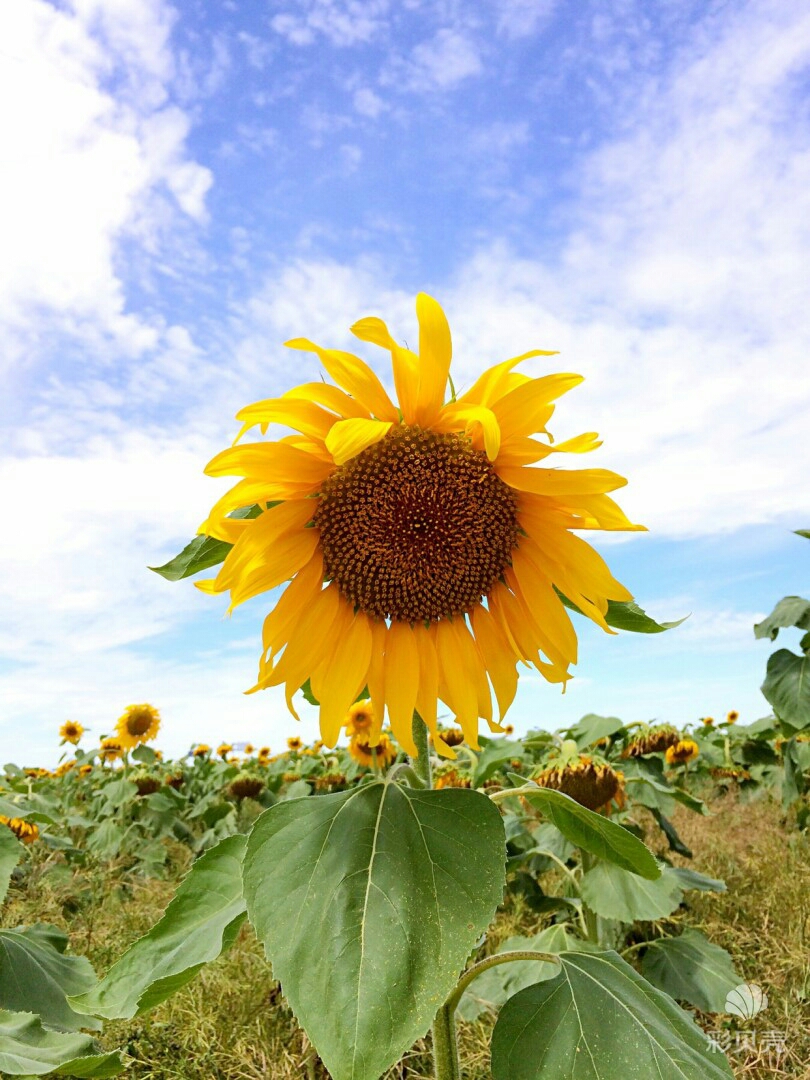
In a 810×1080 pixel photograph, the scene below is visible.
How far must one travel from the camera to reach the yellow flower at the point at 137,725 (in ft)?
28.5

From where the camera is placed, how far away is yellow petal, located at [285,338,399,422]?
62.2 inches

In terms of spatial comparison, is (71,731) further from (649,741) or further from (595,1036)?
(595,1036)

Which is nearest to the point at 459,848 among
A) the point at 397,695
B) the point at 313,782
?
the point at 397,695

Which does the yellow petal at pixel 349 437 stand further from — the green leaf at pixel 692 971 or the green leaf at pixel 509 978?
the green leaf at pixel 692 971

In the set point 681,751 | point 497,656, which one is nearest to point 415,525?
point 497,656

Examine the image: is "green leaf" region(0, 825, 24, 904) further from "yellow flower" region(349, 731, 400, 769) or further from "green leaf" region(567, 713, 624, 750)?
"yellow flower" region(349, 731, 400, 769)

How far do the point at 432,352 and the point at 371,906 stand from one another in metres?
0.98

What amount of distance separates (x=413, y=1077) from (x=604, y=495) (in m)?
2.45

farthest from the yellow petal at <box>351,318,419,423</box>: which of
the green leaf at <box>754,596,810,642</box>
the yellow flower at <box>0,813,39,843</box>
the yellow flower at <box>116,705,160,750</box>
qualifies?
the yellow flower at <box>116,705,160,750</box>

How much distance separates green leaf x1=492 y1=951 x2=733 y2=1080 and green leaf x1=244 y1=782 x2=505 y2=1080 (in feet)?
1.29

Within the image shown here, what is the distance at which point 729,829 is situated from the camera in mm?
Result: 6930

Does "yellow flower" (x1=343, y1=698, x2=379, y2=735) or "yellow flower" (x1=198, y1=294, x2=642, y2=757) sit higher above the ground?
"yellow flower" (x1=343, y1=698, x2=379, y2=735)

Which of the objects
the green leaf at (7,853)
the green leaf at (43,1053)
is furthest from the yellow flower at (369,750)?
the green leaf at (43,1053)

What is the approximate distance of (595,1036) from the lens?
1.56 meters
